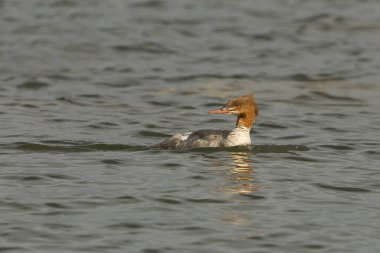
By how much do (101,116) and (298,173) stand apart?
20.9 feet

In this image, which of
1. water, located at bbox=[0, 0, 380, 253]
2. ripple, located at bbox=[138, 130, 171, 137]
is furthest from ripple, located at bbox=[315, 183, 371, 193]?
ripple, located at bbox=[138, 130, 171, 137]

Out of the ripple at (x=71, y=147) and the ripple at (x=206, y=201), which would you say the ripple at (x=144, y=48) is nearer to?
the ripple at (x=71, y=147)

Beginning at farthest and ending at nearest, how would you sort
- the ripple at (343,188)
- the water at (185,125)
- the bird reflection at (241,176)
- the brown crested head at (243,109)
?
the brown crested head at (243,109) < the ripple at (343,188) < the bird reflection at (241,176) < the water at (185,125)

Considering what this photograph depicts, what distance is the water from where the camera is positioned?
499 inches

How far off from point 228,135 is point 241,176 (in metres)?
1.71

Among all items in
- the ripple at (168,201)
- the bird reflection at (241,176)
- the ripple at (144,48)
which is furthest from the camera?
the ripple at (144,48)

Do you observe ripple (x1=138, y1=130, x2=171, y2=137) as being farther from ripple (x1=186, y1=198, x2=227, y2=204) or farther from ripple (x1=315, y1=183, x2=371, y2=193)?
ripple (x1=186, y1=198, x2=227, y2=204)

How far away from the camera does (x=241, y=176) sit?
51.0 feet

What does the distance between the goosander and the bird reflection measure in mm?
251

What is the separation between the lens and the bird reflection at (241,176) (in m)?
14.6

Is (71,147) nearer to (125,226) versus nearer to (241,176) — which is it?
(241,176)

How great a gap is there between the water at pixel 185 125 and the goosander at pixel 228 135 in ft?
0.54

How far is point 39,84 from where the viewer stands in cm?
2484

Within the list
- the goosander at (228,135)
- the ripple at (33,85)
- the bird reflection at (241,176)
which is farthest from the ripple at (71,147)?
the ripple at (33,85)
